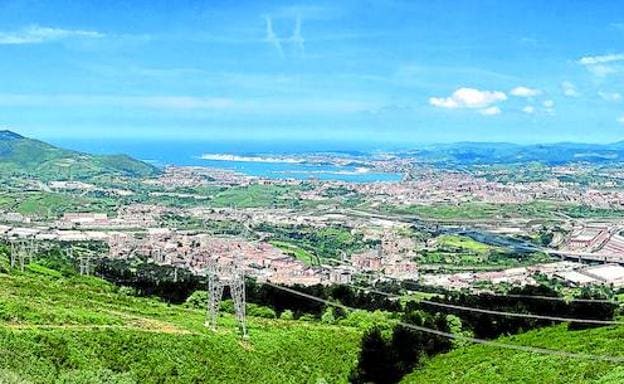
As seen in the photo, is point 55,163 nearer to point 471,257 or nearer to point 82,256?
point 82,256

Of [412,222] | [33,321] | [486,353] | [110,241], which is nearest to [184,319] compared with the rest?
[33,321]

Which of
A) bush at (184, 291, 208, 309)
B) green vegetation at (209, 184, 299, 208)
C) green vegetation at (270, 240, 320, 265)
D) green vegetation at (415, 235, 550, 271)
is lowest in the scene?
green vegetation at (270, 240, 320, 265)

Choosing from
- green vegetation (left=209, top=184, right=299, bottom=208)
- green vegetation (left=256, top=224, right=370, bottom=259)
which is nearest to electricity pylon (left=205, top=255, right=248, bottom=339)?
green vegetation (left=256, top=224, right=370, bottom=259)

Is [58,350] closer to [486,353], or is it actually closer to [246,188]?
[486,353]

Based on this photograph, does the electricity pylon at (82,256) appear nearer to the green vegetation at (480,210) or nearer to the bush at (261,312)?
the bush at (261,312)

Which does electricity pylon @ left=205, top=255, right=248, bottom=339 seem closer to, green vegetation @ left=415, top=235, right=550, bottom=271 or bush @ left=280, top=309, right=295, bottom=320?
bush @ left=280, top=309, right=295, bottom=320
